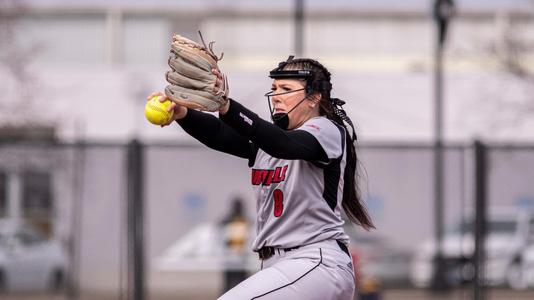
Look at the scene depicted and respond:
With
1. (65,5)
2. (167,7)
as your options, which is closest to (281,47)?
(167,7)

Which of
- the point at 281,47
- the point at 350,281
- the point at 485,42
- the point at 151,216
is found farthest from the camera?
the point at 281,47

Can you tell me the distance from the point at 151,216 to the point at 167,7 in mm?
17099

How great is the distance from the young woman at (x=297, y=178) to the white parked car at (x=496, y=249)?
885cm

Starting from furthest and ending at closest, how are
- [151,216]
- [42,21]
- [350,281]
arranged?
[42,21] → [151,216] → [350,281]

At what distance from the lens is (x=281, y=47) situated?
30891 mm

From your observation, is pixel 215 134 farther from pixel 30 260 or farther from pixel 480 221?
pixel 30 260

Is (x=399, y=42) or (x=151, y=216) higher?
(x=399, y=42)

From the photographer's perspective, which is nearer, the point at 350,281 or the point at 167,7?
the point at 350,281

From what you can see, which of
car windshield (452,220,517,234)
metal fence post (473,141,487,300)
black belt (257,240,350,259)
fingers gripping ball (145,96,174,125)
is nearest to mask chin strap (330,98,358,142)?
black belt (257,240,350,259)

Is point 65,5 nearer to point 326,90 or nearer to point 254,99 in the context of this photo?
point 254,99

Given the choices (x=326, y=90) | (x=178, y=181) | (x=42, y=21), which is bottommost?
(x=178, y=181)

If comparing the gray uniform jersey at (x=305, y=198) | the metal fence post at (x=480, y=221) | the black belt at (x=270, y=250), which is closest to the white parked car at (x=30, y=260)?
the metal fence post at (x=480, y=221)

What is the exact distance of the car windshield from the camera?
13984 mm

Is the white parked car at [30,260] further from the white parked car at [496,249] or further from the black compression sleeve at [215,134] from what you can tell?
the black compression sleeve at [215,134]
